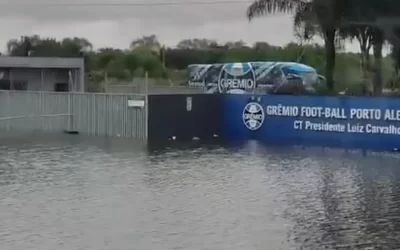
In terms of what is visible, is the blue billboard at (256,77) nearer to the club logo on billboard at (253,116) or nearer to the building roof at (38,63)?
the building roof at (38,63)

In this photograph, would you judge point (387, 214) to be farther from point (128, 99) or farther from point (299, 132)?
point (128, 99)

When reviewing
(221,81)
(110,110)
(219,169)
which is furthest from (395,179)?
(221,81)

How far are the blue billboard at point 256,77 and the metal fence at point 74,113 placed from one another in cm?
1145

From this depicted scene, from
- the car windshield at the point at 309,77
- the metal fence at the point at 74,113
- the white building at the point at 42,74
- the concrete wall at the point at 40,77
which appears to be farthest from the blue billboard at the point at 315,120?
the concrete wall at the point at 40,77

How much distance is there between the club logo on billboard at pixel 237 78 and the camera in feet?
157

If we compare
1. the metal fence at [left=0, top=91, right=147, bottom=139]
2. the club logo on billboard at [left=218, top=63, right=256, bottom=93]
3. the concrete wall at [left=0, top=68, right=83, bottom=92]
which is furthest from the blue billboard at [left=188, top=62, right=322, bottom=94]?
the metal fence at [left=0, top=91, right=147, bottom=139]

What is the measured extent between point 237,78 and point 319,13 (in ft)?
44.6

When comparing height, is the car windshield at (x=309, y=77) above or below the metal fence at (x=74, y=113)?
above

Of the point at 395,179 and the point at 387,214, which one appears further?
the point at 395,179

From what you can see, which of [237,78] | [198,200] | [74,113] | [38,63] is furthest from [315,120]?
[38,63]

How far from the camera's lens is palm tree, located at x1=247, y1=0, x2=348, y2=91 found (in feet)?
116

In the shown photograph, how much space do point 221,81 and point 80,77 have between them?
843cm

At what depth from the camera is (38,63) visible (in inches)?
1923

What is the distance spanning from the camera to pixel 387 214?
14.8 meters
